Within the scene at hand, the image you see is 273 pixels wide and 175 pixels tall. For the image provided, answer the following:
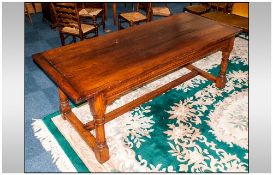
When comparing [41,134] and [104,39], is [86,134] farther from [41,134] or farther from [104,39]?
[104,39]

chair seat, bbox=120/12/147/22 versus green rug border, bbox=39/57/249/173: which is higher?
chair seat, bbox=120/12/147/22

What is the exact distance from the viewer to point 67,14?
15.0ft

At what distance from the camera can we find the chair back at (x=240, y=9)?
5076 mm

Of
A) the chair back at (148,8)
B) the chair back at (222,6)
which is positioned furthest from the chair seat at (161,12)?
the chair back at (222,6)

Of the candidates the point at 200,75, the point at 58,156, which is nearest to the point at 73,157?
the point at 58,156

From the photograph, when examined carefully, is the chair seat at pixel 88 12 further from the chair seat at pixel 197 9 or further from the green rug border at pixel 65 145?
the green rug border at pixel 65 145

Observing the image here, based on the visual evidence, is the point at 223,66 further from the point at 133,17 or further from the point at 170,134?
the point at 133,17

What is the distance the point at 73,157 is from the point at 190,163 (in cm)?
127

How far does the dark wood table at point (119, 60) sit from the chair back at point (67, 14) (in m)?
1.67

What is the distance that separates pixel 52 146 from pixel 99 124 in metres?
0.85

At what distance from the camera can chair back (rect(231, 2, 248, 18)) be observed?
508 centimetres

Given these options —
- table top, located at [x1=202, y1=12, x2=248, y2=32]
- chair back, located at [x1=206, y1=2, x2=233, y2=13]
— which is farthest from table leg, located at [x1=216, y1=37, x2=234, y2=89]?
chair back, located at [x1=206, y1=2, x2=233, y2=13]

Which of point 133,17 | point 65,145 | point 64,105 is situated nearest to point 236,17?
point 133,17

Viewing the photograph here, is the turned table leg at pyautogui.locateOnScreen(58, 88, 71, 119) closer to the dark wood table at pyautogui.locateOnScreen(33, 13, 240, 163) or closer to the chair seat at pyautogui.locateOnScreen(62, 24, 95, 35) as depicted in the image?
the dark wood table at pyautogui.locateOnScreen(33, 13, 240, 163)
